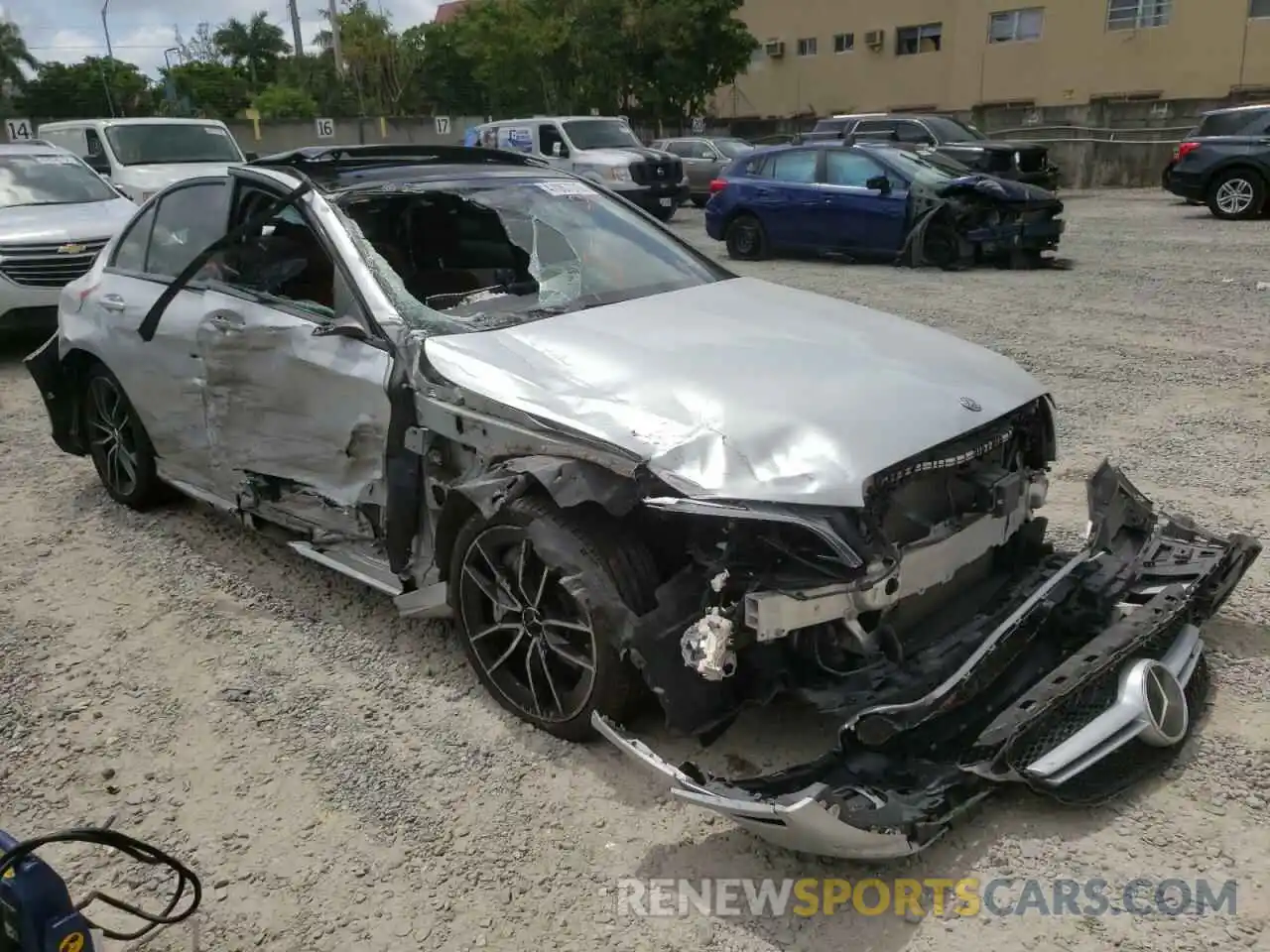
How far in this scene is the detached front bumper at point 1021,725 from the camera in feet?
8.47

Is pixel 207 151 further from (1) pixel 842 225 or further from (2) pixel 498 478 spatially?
(2) pixel 498 478

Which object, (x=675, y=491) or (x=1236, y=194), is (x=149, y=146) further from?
(x=1236, y=194)

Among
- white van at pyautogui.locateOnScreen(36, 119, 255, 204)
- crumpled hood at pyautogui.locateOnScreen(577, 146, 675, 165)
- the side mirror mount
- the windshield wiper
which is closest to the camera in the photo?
the side mirror mount

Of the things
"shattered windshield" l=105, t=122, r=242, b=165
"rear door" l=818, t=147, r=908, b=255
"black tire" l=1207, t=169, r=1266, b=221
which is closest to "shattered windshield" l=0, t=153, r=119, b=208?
"shattered windshield" l=105, t=122, r=242, b=165

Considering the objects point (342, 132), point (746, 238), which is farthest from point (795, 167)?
point (342, 132)

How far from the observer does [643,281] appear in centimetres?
419

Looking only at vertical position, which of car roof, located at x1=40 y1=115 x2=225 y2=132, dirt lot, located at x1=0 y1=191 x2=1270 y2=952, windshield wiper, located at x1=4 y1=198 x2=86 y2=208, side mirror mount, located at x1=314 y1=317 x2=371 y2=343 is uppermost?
car roof, located at x1=40 y1=115 x2=225 y2=132

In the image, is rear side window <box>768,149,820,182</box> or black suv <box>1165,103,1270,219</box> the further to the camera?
black suv <box>1165,103,1270,219</box>

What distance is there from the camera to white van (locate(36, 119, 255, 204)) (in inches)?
563

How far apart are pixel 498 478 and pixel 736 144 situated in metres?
22.6

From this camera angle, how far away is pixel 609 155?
18.8 m

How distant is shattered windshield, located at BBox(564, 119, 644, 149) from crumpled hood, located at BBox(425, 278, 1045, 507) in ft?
53.8

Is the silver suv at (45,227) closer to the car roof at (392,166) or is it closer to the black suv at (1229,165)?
the car roof at (392,166)

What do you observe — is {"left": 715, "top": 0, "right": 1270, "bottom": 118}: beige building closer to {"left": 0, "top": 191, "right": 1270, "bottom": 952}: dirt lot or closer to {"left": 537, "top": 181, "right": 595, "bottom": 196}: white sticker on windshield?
{"left": 0, "top": 191, "right": 1270, "bottom": 952}: dirt lot
